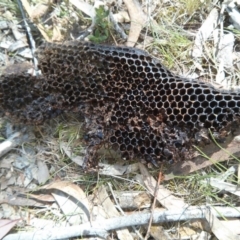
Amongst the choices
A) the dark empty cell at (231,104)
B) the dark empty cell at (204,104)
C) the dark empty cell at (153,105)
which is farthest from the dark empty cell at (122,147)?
the dark empty cell at (231,104)

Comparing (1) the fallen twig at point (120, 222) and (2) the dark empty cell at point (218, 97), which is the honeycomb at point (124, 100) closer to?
(2) the dark empty cell at point (218, 97)

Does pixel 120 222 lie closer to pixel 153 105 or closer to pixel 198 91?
pixel 153 105

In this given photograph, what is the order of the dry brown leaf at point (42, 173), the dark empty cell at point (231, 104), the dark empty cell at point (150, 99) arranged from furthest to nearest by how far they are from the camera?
the dry brown leaf at point (42, 173)
the dark empty cell at point (150, 99)
the dark empty cell at point (231, 104)

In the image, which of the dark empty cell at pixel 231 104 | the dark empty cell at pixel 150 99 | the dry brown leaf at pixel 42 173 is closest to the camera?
the dark empty cell at pixel 231 104

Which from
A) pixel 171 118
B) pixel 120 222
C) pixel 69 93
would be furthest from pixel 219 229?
pixel 69 93

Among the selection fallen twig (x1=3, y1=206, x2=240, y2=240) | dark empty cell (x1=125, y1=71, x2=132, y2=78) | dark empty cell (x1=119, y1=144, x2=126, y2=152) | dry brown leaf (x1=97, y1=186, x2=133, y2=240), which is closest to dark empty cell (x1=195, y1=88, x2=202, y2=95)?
dark empty cell (x1=125, y1=71, x2=132, y2=78)

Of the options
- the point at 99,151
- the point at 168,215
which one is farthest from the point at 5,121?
the point at 168,215
